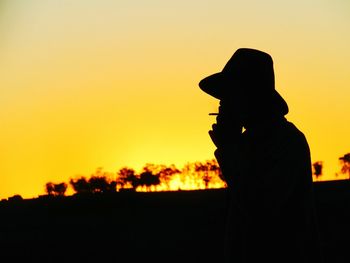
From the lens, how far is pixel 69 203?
50469mm

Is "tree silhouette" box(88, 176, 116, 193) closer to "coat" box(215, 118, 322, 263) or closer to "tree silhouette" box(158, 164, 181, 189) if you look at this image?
"tree silhouette" box(158, 164, 181, 189)

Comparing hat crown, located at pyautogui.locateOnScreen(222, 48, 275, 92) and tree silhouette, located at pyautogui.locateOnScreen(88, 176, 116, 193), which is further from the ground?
tree silhouette, located at pyautogui.locateOnScreen(88, 176, 116, 193)

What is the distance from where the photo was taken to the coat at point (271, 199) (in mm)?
2406

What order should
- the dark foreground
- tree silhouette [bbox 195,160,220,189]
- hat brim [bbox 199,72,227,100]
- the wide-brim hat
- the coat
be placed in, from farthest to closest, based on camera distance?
tree silhouette [bbox 195,160,220,189], the dark foreground, hat brim [bbox 199,72,227,100], the wide-brim hat, the coat

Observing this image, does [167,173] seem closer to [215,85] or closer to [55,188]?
[55,188]

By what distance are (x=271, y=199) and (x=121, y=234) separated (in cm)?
2612

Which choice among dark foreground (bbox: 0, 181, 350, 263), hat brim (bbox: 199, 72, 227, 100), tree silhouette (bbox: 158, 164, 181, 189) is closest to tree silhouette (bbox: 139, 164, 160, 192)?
tree silhouette (bbox: 158, 164, 181, 189)

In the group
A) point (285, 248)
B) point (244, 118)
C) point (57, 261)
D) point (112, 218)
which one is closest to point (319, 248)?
point (285, 248)

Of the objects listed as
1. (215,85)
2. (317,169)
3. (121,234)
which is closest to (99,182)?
(317,169)

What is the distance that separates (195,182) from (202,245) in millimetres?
79305

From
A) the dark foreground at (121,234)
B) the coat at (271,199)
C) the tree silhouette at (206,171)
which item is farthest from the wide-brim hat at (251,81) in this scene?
the tree silhouette at (206,171)

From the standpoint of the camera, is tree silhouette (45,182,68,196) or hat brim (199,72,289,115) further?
tree silhouette (45,182,68,196)

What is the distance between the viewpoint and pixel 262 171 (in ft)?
8.14

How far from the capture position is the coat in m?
2.41
